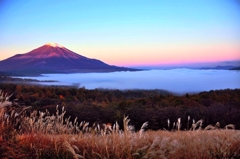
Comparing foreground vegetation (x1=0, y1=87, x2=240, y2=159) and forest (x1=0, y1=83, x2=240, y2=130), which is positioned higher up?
foreground vegetation (x1=0, y1=87, x2=240, y2=159)

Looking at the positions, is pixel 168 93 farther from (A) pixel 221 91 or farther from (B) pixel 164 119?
(B) pixel 164 119

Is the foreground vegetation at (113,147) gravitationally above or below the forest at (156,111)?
above

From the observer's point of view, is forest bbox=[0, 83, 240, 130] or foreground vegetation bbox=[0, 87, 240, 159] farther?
forest bbox=[0, 83, 240, 130]

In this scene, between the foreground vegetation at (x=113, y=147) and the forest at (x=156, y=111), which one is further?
the forest at (x=156, y=111)

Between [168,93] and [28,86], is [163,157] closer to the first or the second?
[168,93]

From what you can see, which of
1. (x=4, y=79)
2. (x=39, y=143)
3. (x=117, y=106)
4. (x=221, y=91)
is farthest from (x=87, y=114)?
(x=4, y=79)

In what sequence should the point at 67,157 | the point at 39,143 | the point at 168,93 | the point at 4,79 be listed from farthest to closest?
the point at 4,79 < the point at 168,93 < the point at 39,143 < the point at 67,157

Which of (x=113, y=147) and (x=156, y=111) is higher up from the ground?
(x=113, y=147)

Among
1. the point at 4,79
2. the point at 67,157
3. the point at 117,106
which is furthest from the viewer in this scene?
the point at 4,79

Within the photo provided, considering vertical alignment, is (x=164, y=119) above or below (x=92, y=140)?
below

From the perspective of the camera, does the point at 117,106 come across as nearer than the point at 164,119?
No

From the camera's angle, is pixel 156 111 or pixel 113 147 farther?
pixel 156 111
